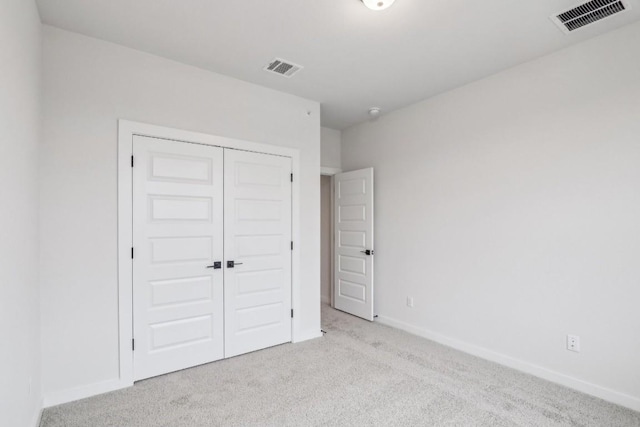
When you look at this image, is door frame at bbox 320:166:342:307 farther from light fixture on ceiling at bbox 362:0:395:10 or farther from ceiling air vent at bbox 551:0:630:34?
ceiling air vent at bbox 551:0:630:34

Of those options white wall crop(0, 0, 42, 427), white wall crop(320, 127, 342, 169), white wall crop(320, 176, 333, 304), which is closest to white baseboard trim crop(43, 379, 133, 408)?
white wall crop(0, 0, 42, 427)

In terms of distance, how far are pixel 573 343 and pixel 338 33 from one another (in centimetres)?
317

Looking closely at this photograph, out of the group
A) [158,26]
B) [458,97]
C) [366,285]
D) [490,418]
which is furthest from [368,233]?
[158,26]

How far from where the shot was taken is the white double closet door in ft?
9.07

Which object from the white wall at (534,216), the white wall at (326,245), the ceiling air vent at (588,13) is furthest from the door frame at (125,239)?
the ceiling air vent at (588,13)

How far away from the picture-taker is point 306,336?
3.70m

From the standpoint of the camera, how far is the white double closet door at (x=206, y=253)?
2764mm

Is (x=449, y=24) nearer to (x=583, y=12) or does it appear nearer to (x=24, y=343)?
(x=583, y=12)

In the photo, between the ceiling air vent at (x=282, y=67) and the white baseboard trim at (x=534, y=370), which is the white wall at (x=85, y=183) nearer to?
the ceiling air vent at (x=282, y=67)

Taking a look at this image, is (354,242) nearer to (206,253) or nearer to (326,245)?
(326,245)

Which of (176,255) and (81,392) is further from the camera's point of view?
(176,255)

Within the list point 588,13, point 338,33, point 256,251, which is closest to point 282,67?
point 338,33

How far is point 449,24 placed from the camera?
2.39 meters

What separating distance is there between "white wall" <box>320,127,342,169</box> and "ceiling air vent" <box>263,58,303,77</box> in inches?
71.9
